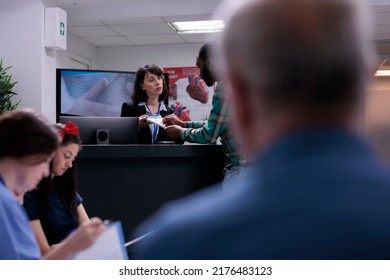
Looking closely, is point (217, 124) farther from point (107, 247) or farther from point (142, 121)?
point (107, 247)

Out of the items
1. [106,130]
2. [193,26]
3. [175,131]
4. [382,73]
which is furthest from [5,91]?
[382,73]

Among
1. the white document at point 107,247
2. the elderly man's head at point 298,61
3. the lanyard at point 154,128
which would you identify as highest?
the elderly man's head at point 298,61

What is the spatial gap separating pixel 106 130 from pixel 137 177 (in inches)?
15.3

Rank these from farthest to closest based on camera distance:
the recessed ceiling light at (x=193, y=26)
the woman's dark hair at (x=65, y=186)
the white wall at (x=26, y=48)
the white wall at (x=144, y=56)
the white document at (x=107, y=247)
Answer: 1. the white wall at (x=144, y=56)
2. the recessed ceiling light at (x=193, y=26)
3. the white wall at (x=26, y=48)
4. the woman's dark hair at (x=65, y=186)
5. the white document at (x=107, y=247)

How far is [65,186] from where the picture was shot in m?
1.86

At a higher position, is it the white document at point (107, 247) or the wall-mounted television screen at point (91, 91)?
the wall-mounted television screen at point (91, 91)

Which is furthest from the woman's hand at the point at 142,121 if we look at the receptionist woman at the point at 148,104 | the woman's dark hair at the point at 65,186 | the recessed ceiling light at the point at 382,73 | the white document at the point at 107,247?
the recessed ceiling light at the point at 382,73

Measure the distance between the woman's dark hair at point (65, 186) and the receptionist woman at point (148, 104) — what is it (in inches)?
57.9

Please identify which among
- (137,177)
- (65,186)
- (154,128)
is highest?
(154,128)

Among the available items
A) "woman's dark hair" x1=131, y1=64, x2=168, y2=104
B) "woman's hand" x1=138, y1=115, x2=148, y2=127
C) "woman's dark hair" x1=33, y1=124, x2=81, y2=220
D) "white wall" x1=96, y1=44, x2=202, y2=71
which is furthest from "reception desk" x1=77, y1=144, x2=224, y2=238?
"white wall" x1=96, y1=44, x2=202, y2=71

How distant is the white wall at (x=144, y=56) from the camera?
6.71 metres

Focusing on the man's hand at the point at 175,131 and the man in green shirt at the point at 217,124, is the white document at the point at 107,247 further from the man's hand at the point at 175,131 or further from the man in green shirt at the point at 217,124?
the man's hand at the point at 175,131

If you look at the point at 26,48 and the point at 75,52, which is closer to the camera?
the point at 26,48
